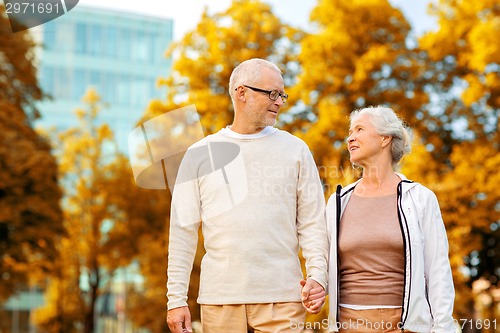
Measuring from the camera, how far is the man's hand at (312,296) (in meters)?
4.36

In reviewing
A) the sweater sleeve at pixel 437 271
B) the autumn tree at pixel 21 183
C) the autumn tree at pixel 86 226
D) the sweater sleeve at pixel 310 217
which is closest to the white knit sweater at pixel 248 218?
the sweater sleeve at pixel 310 217

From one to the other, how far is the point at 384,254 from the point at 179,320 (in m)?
1.14

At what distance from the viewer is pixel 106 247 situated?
94.7 ft

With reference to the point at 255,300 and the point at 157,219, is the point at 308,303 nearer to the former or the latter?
the point at 255,300

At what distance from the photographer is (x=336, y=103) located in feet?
69.5

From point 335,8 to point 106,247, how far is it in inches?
474

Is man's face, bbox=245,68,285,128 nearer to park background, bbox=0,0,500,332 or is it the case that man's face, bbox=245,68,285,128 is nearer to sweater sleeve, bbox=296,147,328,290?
sweater sleeve, bbox=296,147,328,290

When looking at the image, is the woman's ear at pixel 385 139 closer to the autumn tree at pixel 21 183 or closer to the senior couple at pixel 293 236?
the senior couple at pixel 293 236

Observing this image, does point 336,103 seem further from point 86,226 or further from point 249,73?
point 249,73

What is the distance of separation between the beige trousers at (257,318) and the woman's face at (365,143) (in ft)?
3.07

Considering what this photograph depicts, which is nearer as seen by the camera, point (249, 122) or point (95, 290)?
point (249, 122)

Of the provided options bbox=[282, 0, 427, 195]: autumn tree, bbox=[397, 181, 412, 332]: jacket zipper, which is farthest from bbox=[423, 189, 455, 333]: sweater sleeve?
bbox=[282, 0, 427, 195]: autumn tree

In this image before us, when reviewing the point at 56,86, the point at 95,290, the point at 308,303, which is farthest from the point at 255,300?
the point at 56,86

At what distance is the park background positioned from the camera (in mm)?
19578
